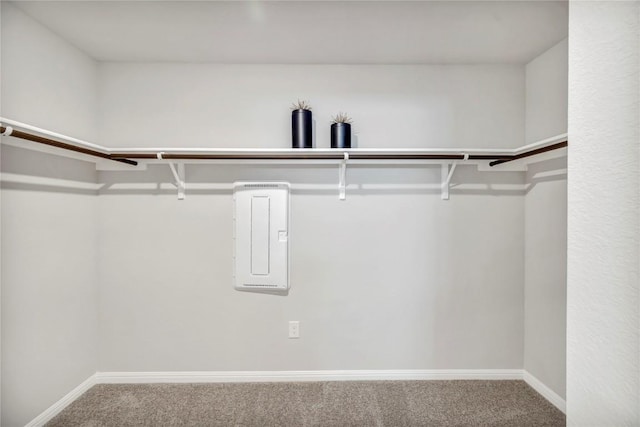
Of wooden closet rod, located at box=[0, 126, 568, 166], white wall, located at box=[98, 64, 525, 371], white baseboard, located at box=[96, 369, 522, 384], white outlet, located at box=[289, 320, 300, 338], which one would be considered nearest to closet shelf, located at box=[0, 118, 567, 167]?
wooden closet rod, located at box=[0, 126, 568, 166]

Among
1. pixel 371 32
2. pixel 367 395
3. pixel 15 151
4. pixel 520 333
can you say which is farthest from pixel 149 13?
pixel 520 333

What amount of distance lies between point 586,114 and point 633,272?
9.5 inches

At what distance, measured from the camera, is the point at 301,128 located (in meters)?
2.14

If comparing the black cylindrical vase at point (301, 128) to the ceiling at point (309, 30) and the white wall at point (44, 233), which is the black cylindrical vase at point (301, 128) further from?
the white wall at point (44, 233)

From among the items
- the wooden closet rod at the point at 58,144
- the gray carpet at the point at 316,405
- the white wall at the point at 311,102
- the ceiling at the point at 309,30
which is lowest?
the gray carpet at the point at 316,405

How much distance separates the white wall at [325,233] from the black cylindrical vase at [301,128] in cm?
21

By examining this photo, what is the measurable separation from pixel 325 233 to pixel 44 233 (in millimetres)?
1711

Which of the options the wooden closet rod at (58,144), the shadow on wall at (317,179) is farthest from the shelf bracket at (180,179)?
Result: the wooden closet rod at (58,144)

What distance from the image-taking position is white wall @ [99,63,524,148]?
2.33 m

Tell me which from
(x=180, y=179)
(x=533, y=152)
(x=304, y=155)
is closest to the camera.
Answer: (x=533, y=152)

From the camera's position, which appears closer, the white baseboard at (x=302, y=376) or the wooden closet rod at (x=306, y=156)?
the wooden closet rod at (x=306, y=156)

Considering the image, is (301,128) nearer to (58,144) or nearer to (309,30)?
(309,30)

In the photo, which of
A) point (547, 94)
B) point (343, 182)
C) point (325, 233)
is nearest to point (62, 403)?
point (325, 233)

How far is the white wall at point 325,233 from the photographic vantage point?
233cm
